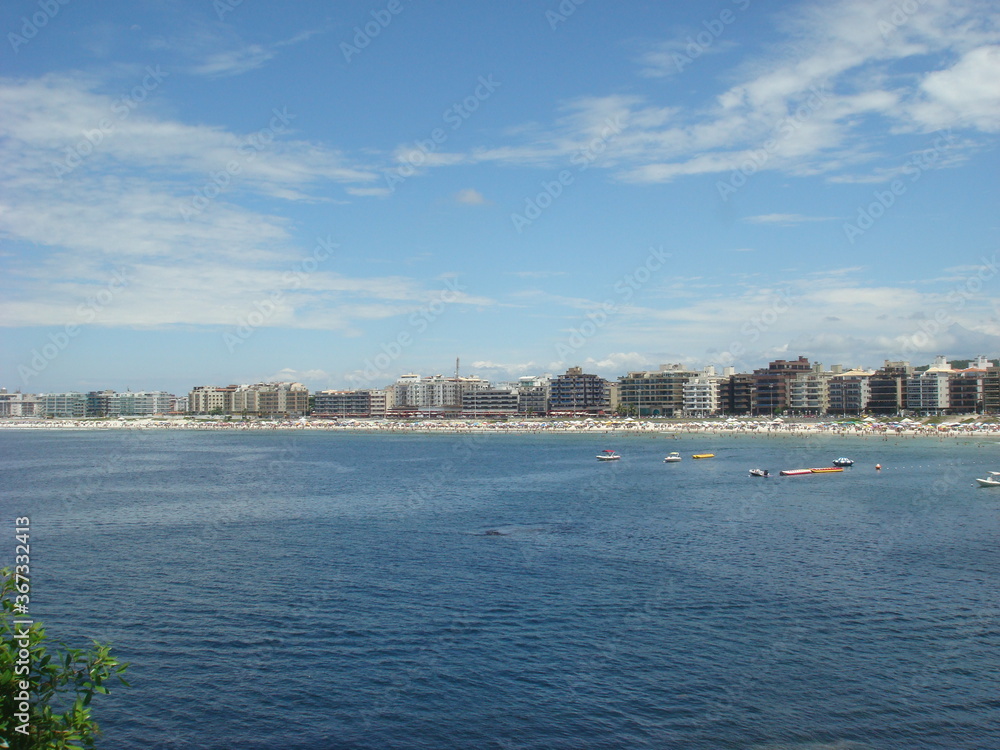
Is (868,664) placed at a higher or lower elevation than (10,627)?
lower

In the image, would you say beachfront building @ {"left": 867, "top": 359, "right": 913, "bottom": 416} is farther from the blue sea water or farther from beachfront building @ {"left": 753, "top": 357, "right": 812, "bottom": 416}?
the blue sea water

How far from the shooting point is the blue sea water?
2028 cm

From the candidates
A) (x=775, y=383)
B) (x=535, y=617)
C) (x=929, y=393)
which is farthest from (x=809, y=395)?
(x=535, y=617)

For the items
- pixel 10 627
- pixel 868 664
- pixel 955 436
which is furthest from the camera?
A: pixel 955 436

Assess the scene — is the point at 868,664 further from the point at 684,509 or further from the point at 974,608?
the point at 684,509

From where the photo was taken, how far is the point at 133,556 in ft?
128

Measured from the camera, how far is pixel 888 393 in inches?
7205

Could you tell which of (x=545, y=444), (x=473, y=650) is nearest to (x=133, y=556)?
(x=473, y=650)

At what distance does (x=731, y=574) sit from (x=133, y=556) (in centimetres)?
2957

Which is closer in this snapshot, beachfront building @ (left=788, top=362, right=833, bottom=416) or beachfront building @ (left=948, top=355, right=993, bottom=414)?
beachfront building @ (left=948, top=355, right=993, bottom=414)

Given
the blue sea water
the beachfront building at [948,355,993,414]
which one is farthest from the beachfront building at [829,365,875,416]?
the blue sea water

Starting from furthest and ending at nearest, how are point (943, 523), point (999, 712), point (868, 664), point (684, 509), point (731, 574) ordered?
point (684, 509) → point (943, 523) → point (731, 574) → point (868, 664) → point (999, 712)

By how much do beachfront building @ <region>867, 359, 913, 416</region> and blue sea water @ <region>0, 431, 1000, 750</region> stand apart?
5249 inches

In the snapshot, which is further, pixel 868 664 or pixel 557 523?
pixel 557 523
